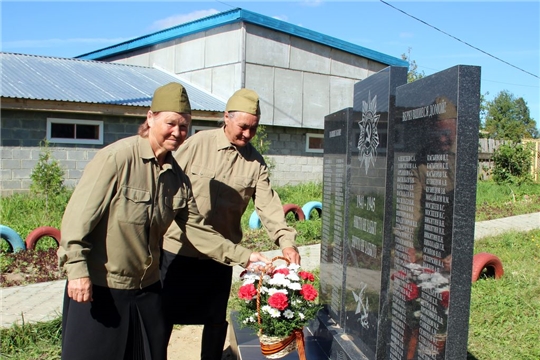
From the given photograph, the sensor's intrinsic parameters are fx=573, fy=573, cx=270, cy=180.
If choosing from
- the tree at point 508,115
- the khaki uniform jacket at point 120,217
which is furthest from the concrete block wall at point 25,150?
the tree at point 508,115

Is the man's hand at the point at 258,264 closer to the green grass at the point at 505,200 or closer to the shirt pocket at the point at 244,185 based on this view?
the shirt pocket at the point at 244,185

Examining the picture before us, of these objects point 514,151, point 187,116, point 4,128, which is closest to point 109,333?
point 187,116

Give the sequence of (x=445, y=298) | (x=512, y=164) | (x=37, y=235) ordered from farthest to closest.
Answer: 1. (x=512, y=164)
2. (x=37, y=235)
3. (x=445, y=298)

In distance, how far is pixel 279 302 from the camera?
3199 mm

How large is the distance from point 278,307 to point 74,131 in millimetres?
11154

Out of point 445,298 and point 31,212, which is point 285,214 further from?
point 445,298

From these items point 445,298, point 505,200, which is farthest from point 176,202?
point 505,200

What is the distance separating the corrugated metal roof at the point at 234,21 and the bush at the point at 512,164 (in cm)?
472

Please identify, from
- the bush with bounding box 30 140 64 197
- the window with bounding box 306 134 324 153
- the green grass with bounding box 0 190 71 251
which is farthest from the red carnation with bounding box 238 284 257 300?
the window with bounding box 306 134 324 153

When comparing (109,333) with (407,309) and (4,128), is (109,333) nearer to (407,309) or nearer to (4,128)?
(407,309)

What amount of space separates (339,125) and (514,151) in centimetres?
1613

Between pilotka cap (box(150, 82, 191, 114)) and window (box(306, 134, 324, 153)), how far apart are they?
1474 cm

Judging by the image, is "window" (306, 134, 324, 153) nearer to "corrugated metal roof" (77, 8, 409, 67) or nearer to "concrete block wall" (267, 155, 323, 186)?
"concrete block wall" (267, 155, 323, 186)

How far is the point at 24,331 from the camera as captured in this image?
4.71 metres
